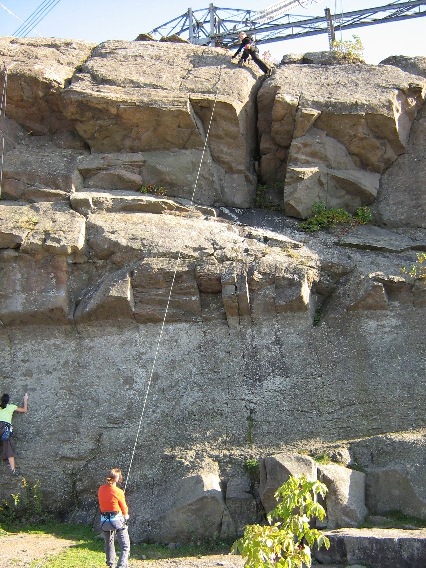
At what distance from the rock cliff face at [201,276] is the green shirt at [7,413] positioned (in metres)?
0.36

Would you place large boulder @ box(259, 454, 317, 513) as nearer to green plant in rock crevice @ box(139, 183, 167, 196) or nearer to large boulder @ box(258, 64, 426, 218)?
large boulder @ box(258, 64, 426, 218)

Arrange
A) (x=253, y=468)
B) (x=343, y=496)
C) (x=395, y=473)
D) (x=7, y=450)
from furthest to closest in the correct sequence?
(x=7, y=450)
(x=253, y=468)
(x=395, y=473)
(x=343, y=496)

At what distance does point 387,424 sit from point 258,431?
7.14ft

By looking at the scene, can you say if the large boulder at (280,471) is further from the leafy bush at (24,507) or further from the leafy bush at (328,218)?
the leafy bush at (328,218)

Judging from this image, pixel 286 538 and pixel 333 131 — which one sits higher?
pixel 333 131

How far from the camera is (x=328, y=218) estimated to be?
1672cm

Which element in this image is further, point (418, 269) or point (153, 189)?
point (153, 189)

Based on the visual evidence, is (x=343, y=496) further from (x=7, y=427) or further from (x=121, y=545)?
(x=7, y=427)

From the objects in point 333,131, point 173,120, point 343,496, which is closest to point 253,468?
point 343,496

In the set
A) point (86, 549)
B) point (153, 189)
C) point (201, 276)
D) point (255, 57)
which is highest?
point (255, 57)

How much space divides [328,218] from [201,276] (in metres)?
3.66

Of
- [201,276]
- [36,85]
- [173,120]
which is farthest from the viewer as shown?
[36,85]

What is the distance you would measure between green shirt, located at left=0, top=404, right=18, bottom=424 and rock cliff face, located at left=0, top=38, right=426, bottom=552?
0.36 m

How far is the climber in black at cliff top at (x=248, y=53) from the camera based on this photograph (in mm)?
18391
